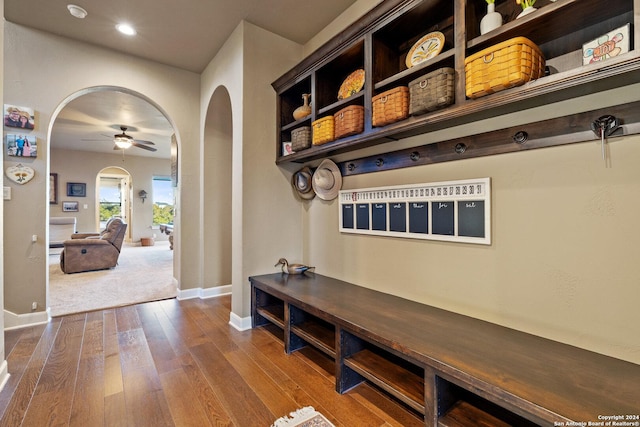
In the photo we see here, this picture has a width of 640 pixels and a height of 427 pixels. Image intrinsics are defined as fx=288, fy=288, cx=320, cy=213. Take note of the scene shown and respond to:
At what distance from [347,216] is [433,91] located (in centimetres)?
127

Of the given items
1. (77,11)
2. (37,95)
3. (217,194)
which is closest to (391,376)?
(217,194)

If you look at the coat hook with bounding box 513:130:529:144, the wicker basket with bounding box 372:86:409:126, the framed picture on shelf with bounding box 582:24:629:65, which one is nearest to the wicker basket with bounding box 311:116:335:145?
the wicker basket with bounding box 372:86:409:126

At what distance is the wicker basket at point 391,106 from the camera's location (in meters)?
1.73

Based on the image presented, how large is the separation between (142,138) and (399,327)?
813cm

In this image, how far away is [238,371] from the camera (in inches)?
79.0

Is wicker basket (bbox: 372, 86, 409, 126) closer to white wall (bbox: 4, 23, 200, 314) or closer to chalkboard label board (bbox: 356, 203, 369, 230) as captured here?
chalkboard label board (bbox: 356, 203, 369, 230)

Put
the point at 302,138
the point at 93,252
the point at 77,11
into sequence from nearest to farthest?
the point at 302,138 < the point at 77,11 < the point at 93,252

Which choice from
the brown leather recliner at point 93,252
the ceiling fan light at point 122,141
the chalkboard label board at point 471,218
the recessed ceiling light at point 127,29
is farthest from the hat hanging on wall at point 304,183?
the ceiling fan light at point 122,141

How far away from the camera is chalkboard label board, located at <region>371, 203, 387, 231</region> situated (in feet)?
7.32

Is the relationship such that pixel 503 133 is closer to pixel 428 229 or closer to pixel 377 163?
pixel 428 229

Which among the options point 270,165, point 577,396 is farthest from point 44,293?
point 577,396

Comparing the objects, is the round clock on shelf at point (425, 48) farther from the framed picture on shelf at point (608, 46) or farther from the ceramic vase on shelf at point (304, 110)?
the ceramic vase on shelf at point (304, 110)

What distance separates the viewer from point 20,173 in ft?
9.29

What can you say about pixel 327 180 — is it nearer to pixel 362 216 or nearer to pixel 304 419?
pixel 362 216
